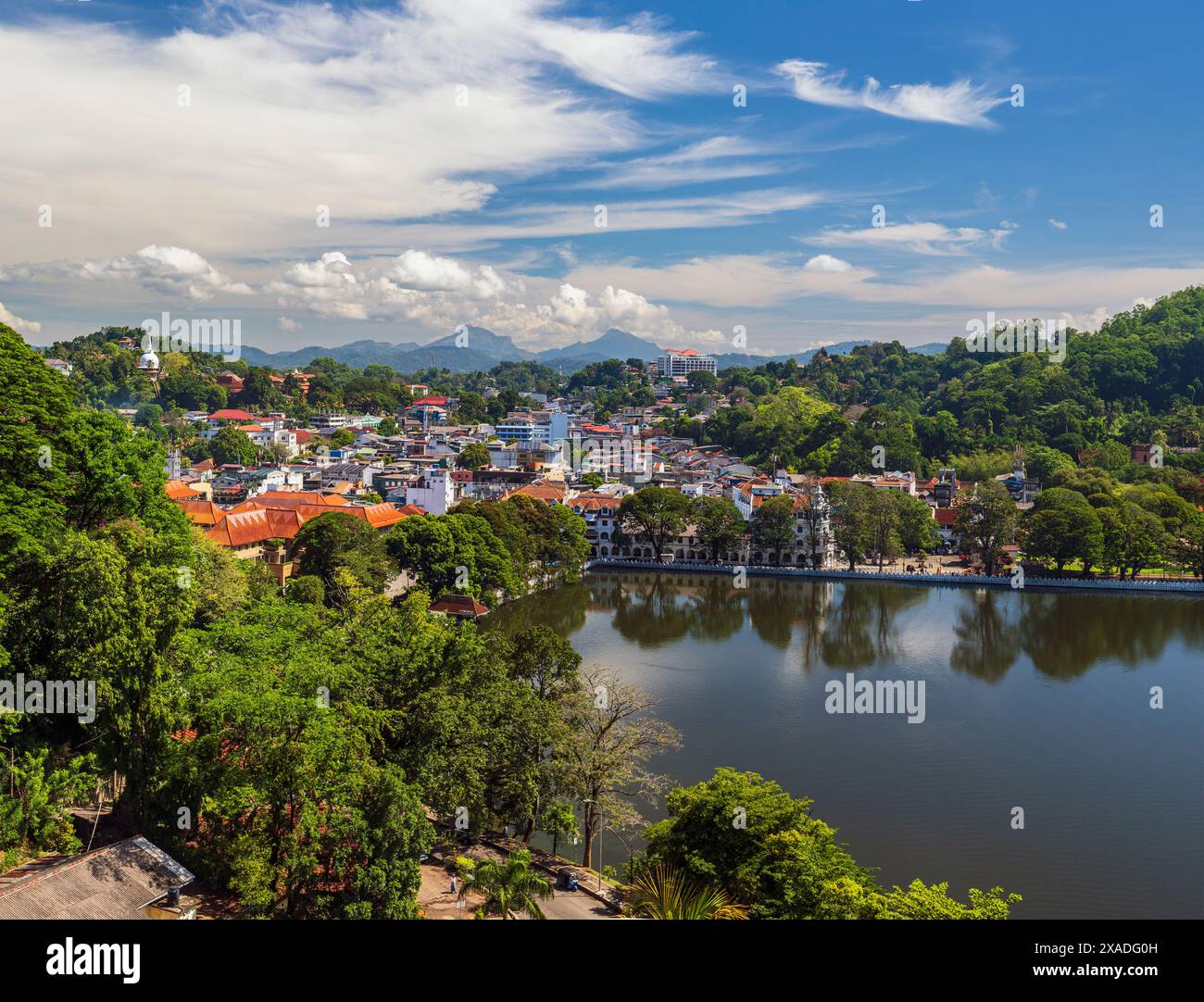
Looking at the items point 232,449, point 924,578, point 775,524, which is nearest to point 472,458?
point 232,449

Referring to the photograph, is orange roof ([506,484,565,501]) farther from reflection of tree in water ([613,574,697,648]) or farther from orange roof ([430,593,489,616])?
orange roof ([430,593,489,616])

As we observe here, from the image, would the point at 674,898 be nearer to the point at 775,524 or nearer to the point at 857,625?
the point at 857,625

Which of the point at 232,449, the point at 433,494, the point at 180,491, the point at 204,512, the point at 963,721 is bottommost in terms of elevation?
→ the point at 963,721

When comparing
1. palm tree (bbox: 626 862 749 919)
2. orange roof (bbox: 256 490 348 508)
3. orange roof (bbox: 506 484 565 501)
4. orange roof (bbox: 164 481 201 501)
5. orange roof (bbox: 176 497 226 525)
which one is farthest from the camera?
→ orange roof (bbox: 506 484 565 501)

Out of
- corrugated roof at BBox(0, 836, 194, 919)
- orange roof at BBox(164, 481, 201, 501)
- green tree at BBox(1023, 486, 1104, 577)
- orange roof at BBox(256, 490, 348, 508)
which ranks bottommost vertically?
corrugated roof at BBox(0, 836, 194, 919)

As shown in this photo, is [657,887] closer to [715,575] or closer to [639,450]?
[715,575]

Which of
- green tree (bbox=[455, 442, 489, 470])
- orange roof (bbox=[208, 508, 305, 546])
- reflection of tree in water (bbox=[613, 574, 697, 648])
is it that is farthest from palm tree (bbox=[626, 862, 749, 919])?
green tree (bbox=[455, 442, 489, 470])
